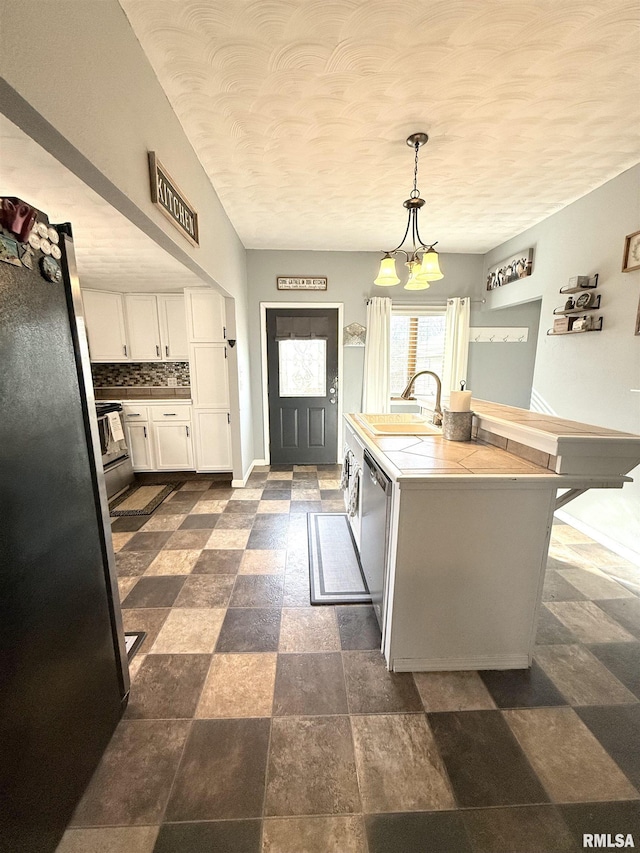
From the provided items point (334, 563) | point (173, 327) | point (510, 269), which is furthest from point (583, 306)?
point (173, 327)

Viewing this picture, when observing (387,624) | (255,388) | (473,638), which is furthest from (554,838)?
(255,388)

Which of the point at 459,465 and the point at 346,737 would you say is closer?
the point at 346,737

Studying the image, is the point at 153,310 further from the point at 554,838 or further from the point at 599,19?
the point at 554,838

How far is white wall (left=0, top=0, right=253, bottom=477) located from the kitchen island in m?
1.51

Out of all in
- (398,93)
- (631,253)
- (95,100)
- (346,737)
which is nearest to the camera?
(95,100)

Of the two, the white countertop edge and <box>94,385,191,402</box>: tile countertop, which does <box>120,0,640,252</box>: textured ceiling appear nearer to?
the white countertop edge

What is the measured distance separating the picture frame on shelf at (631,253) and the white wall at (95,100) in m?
2.99

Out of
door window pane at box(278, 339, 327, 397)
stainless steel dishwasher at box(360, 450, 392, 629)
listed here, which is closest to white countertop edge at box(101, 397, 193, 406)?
door window pane at box(278, 339, 327, 397)

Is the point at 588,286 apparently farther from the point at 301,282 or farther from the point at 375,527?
the point at 301,282

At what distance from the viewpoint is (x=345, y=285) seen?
4.19m

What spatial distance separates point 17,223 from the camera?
0.82 m

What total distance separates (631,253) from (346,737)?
3347mm

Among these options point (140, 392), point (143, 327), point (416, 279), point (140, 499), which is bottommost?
point (140, 499)

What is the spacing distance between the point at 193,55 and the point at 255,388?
3.11m
